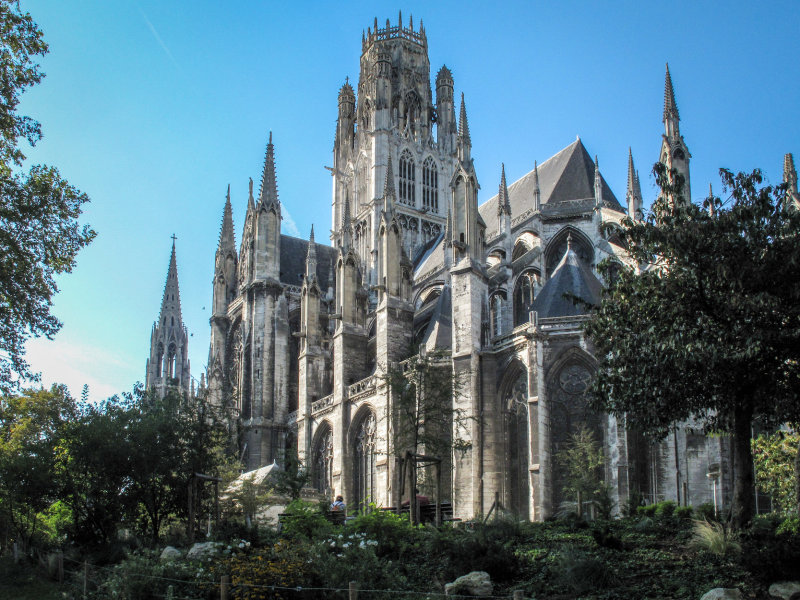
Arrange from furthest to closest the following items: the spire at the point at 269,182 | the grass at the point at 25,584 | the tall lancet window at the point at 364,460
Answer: the spire at the point at 269,182 < the tall lancet window at the point at 364,460 < the grass at the point at 25,584

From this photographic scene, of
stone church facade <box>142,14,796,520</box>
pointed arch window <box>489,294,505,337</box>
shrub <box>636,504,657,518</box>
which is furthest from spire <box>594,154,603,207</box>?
shrub <box>636,504,657,518</box>

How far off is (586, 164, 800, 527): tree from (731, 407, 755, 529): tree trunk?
0.06 ft

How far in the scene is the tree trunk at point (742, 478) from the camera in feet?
52.2

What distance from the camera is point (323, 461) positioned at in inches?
1687

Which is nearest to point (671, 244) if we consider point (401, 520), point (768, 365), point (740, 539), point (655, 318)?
point (655, 318)

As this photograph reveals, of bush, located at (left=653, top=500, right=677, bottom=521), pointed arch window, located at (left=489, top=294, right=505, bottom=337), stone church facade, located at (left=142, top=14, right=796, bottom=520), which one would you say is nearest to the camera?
bush, located at (left=653, top=500, right=677, bottom=521)

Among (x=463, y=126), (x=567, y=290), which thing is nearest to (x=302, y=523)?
(x=567, y=290)

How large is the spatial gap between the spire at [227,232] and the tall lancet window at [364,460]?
24.8 meters

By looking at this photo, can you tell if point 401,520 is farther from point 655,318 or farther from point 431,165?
point 431,165

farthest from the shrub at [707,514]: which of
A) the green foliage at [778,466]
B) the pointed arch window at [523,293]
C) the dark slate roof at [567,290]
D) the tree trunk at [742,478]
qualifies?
the pointed arch window at [523,293]

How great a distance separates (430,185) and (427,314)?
26330 mm

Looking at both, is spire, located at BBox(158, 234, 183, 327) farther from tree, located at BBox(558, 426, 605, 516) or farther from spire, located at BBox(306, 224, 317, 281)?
tree, located at BBox(558, 426, 605, 516)

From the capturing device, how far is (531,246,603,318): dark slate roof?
107 feet

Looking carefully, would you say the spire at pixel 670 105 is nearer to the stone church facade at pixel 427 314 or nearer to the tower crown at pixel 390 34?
the stone church facade at pixel 427 314
